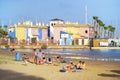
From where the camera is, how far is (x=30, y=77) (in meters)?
20.2

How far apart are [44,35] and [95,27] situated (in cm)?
2298

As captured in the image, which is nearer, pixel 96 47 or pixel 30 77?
pixel 30 77

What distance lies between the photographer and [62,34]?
318 ft

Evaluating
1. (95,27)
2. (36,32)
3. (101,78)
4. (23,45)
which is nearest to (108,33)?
(95,27)

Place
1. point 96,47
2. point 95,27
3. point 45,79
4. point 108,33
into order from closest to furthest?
point 45,79 < point 96,47 < point 95,27 < point 108,33

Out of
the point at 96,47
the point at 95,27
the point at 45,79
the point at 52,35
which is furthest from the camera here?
the point at 95,27

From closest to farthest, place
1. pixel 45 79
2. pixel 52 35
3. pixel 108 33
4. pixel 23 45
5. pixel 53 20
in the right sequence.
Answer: pixel 45 79, pixel 23 45, pixel 52 35, pixel 53 20, pixel 108 33

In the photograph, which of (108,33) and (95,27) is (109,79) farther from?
(108,33)

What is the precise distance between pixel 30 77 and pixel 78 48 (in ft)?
223

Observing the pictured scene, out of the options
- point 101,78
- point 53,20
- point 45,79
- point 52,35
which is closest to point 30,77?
point 45,79

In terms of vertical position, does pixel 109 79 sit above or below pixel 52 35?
Answer: below

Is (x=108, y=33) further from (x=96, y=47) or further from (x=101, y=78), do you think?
(x=101, y=78)

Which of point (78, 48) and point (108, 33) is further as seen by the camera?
point (108, 33)

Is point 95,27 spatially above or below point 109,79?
above
